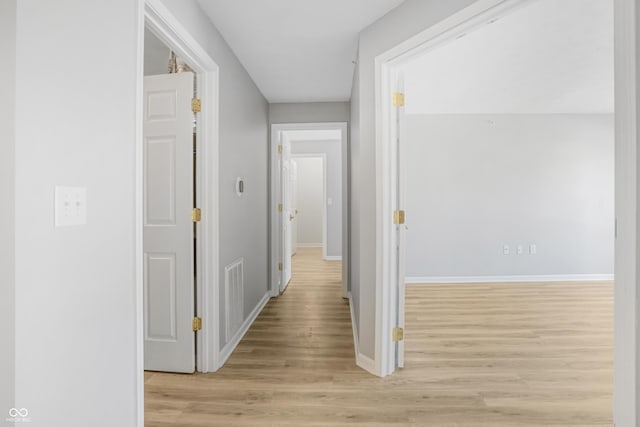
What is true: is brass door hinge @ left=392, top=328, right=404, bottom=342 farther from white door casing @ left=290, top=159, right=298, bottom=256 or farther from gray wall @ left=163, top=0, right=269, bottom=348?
white door casing @ left=290, top=159, right=298, bottom=256

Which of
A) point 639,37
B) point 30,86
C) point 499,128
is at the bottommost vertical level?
point 30,86

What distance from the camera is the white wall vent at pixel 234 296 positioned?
2455 millimetres

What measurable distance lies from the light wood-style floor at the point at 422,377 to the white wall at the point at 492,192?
121 cm

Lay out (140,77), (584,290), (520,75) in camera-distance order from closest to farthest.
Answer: (140,77) → (520,75) → (584,290)

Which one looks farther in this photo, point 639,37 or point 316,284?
point 316,284

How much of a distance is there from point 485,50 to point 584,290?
3.59 meters

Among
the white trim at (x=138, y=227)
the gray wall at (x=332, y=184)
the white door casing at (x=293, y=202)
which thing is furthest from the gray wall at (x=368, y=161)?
the gray wall at (x=332, y=184)

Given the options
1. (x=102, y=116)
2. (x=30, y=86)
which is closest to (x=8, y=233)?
(x=30, y=86)

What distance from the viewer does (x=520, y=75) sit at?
3.30 meters

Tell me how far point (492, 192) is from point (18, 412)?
17.0 feet

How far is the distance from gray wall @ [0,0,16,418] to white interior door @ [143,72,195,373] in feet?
4.35

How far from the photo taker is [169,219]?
215 centimetres

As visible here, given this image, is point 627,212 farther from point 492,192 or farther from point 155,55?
point 492,192

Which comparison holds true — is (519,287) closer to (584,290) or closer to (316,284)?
(584,290)
